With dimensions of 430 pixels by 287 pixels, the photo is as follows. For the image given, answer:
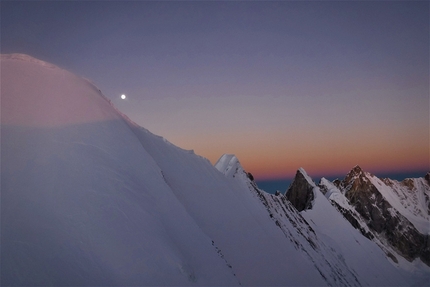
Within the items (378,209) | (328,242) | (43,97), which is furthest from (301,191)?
(43,97)

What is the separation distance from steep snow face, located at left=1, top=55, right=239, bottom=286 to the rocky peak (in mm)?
73976

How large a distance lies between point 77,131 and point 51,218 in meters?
4.93

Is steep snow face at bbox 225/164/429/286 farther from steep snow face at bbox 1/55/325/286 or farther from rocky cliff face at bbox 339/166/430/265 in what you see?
steep snow face at bbox 1/55/325/286

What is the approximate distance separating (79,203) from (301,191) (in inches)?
3277

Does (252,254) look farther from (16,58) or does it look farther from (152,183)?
(16,58)

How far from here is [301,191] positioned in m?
85.6

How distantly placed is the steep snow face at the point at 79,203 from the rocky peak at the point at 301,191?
73976mm

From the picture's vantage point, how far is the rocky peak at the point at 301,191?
82.2m

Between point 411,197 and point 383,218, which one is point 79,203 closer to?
point 383,218

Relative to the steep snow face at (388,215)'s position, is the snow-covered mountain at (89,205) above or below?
above

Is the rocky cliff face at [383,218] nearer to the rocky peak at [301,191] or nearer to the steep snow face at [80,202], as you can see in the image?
the rocky peak at [301,191]

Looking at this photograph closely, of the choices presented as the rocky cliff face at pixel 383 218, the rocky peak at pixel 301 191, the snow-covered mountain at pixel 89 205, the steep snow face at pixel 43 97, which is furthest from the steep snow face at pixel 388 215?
the steep snow face at pixel 43 97

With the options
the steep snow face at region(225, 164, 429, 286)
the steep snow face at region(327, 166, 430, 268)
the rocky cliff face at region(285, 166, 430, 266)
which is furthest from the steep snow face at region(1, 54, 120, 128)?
the steep snow face at region(327, 166, 430, 268)

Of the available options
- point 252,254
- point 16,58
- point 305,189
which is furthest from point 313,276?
point 305,189
